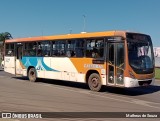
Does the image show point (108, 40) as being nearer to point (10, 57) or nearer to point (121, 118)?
point (121, 118)

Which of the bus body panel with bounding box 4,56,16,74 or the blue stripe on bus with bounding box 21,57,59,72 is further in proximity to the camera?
the bus body panel with bounding box 4,56,16,74

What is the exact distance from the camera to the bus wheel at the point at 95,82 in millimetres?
17641

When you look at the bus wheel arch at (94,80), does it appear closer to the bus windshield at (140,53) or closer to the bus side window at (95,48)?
the bus side window at (95,48)

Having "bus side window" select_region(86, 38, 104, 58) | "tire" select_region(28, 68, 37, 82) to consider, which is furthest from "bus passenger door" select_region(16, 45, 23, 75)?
"bus side window" select_region(86, 38, 104, 58)

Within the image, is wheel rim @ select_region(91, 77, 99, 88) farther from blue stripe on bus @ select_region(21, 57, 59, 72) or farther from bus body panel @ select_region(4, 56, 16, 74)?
bus body panel @ select_region(4, 56, 16, 74)

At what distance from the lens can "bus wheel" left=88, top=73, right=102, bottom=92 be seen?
695 inches

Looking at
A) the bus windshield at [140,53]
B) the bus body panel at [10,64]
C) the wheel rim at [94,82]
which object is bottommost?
the wheel rim at [94,82]

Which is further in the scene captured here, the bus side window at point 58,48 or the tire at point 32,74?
the tire at point 32,74

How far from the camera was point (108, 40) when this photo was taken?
56.3 feet

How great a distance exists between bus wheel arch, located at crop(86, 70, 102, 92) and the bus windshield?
210 cm

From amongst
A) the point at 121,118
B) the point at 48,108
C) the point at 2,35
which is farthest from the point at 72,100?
the point at 2,35

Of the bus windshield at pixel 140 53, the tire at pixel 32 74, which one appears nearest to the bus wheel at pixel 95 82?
the bus windshield at pixel 140 53

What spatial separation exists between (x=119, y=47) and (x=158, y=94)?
295cm

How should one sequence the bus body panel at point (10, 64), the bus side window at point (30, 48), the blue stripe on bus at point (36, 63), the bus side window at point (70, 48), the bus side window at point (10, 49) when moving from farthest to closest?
1. the bus side window at point (10, 49)
2. the bus body panel at point (10, 64)
3. the bus side window at point (30, 48)
4. the blue stripe on bus at point (36, 63)
5. the bus side window at point (70, 48)
